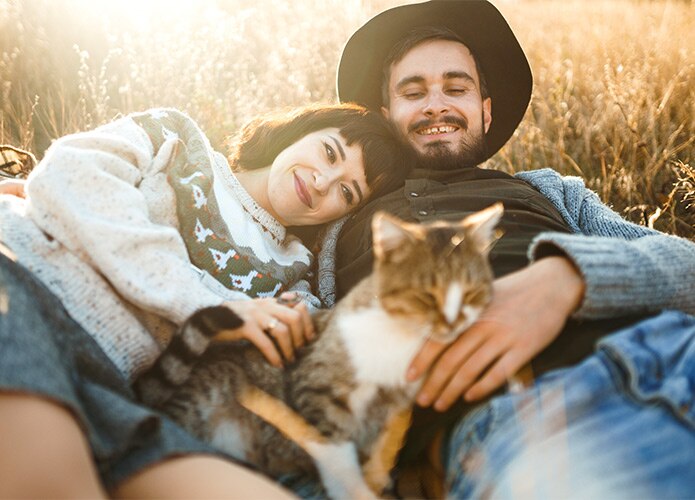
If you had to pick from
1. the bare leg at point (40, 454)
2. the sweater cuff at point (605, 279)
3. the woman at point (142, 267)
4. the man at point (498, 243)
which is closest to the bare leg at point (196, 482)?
the woman at point (142, 267)

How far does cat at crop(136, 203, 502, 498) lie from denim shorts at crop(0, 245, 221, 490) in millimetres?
249

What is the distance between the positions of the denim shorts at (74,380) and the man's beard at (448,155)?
1610 millimetres

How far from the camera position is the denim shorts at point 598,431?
1.19 m

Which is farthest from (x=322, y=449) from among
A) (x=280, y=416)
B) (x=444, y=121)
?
(x=444, y=121)

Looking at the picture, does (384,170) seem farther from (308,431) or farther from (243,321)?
(308,431)

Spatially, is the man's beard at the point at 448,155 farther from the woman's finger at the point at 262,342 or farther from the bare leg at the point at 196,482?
the bare leg at the point at 196,482

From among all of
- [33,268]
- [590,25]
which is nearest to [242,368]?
[33,268]

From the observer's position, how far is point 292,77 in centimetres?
466

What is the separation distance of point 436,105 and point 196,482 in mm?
1865

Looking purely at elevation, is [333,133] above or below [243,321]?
above

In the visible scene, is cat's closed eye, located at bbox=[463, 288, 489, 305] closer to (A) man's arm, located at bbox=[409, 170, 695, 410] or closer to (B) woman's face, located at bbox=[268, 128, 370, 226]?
(A) man's arm, located at bbox=[409, 170, 695, 410]

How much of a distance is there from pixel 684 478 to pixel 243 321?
3.65 ft

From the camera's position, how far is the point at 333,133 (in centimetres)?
248

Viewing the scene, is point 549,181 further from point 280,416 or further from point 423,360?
point 280,416
